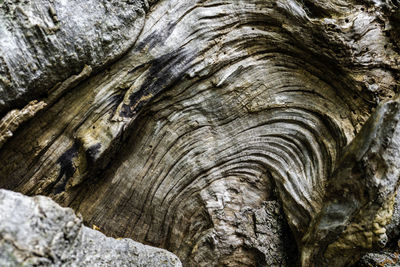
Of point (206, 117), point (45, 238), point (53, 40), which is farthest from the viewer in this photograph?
point (206, 117)

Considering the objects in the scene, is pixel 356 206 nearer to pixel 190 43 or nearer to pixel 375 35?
pixel 375 35

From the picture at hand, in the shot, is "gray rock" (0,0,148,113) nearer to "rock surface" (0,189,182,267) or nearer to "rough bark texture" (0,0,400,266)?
"rough bark texture" (0,0,400,266)

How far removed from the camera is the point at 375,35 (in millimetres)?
3059

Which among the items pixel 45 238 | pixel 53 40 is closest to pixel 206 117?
pixel 53 40

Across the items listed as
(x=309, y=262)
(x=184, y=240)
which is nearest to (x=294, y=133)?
(x=309, y=262)

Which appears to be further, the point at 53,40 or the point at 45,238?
the point at 53,40

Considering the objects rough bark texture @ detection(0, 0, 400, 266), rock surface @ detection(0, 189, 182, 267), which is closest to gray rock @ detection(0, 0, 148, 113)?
rough bark texture @ detection(0, 0, 400, 266)

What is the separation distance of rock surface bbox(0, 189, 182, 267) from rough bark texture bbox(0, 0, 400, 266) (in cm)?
69

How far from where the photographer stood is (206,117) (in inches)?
122

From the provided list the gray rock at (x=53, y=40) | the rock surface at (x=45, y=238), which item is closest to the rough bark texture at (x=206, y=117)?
the gray rock at (x=53, y=40)

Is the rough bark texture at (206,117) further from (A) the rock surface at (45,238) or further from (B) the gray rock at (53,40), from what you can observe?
(A) the rock surface at (45,238)

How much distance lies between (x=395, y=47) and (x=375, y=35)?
10.4 inches

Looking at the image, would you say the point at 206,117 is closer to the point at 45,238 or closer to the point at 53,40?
the point at 53,40

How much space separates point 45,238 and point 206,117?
66.1 inches
